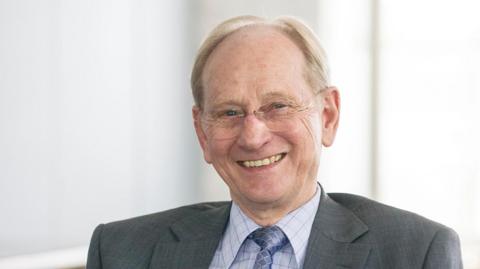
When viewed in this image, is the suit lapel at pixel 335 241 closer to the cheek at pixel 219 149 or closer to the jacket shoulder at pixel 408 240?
the jacket shoulder at pixel 408 240

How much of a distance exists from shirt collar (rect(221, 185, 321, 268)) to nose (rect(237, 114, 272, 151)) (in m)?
0.20

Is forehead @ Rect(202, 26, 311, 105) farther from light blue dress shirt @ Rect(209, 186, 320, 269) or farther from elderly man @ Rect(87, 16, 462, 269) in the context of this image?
light blue dress shirt @ Rect(209, 186, 320, 269)

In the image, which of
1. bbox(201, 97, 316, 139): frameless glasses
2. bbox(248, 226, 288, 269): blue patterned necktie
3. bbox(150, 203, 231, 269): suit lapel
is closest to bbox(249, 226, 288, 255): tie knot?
bbox(248, 226, 288, 269): blue patterned necktie

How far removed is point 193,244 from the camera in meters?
1.90

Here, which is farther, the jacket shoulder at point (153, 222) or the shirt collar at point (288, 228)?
the jacket shoulder at point (153, 222)

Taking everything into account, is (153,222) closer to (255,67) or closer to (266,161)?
(266,161)

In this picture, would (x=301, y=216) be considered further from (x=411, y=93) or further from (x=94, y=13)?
(x=411, y=93)

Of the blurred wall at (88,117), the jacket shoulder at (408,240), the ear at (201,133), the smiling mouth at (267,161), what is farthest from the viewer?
the blurred wall at (88,117)

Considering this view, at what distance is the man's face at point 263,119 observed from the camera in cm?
176

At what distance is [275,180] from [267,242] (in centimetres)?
15

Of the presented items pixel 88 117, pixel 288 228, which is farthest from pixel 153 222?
pixel 88 117

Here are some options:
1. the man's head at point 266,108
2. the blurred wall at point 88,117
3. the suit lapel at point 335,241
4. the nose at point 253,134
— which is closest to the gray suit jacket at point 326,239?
the suit lapel at point 335,241

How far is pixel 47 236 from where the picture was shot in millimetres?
2695

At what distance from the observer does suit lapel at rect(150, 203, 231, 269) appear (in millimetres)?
1864
